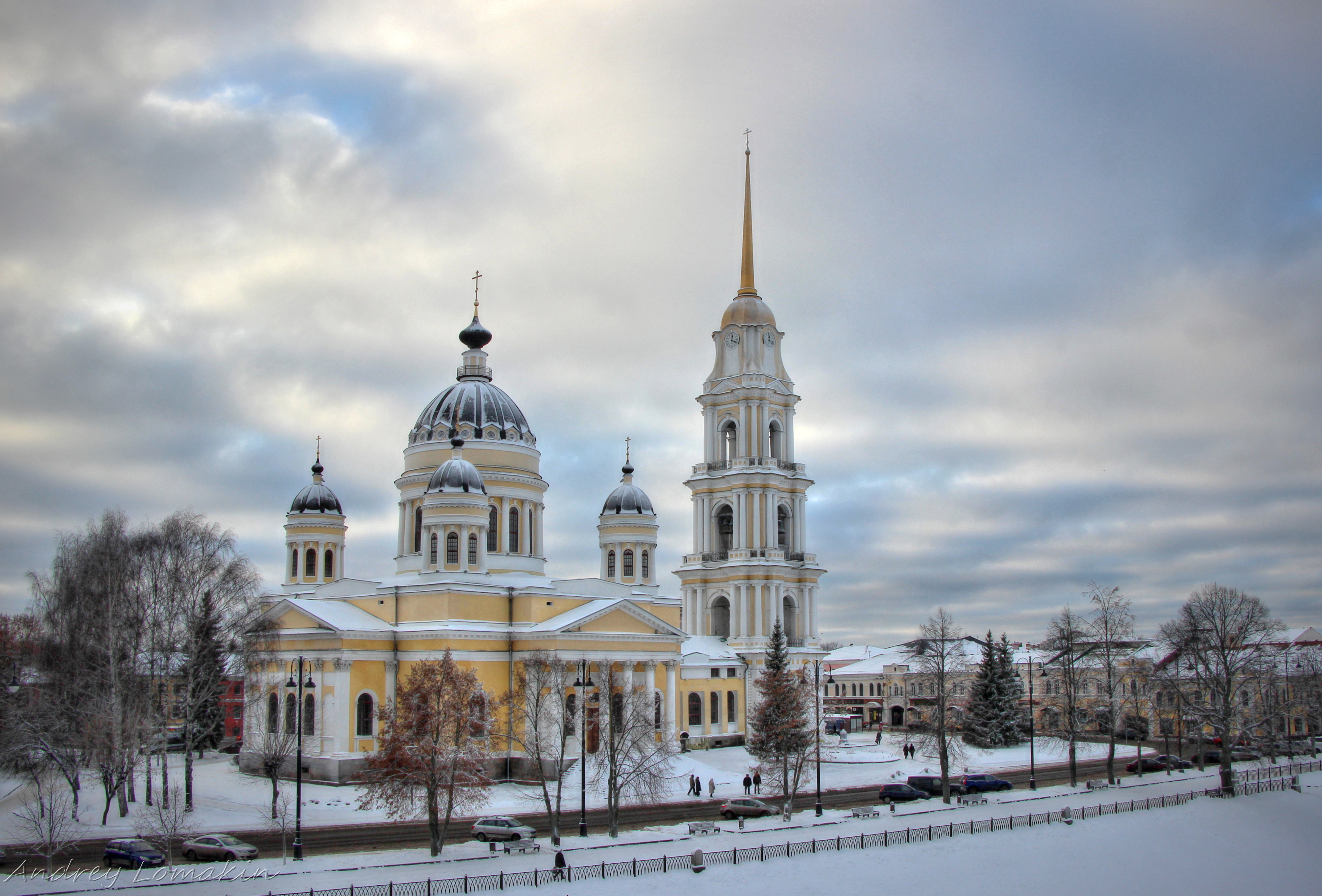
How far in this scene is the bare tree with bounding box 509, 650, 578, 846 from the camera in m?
31.5

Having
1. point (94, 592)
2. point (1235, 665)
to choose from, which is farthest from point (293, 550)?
point (1235, 665)

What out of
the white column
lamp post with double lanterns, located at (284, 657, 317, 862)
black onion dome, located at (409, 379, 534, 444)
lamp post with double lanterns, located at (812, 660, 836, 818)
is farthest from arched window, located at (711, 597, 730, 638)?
lamp post with double lanterns, located at (284, 657, 317, 862)

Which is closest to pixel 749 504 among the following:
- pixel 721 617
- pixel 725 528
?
pixel 725 528

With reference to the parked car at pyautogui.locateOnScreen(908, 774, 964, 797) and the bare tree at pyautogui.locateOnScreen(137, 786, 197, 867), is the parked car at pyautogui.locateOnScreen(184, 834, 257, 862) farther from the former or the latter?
the parked car at pyautogui.locateOnScreen(908, 774, 964, 797)

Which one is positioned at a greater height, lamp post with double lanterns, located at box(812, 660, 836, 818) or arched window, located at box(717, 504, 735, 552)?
arched window, located at box(717, 504, 735, 552)

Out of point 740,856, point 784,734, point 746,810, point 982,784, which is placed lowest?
point 982,784

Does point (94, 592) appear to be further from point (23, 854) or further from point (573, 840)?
point (573, 840)

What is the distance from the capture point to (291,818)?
32812 millimetres

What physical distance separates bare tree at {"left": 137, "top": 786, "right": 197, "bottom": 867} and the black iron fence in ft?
17.3

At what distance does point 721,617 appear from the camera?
2499 inches

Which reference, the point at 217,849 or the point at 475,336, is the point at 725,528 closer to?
the point at 475,336

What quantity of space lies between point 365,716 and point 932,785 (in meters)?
21.7

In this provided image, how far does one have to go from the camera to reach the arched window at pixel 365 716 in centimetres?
4216

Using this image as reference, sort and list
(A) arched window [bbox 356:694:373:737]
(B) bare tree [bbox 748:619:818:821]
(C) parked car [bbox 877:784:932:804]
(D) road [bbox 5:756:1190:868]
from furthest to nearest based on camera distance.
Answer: (A) arched window [bbox 356:694:373:737], (C) parked car [bbox 877:784:932:804], (B) bare tree [bbox 748:619:818:821], (D) road [bbox 5:756:1190:868]
